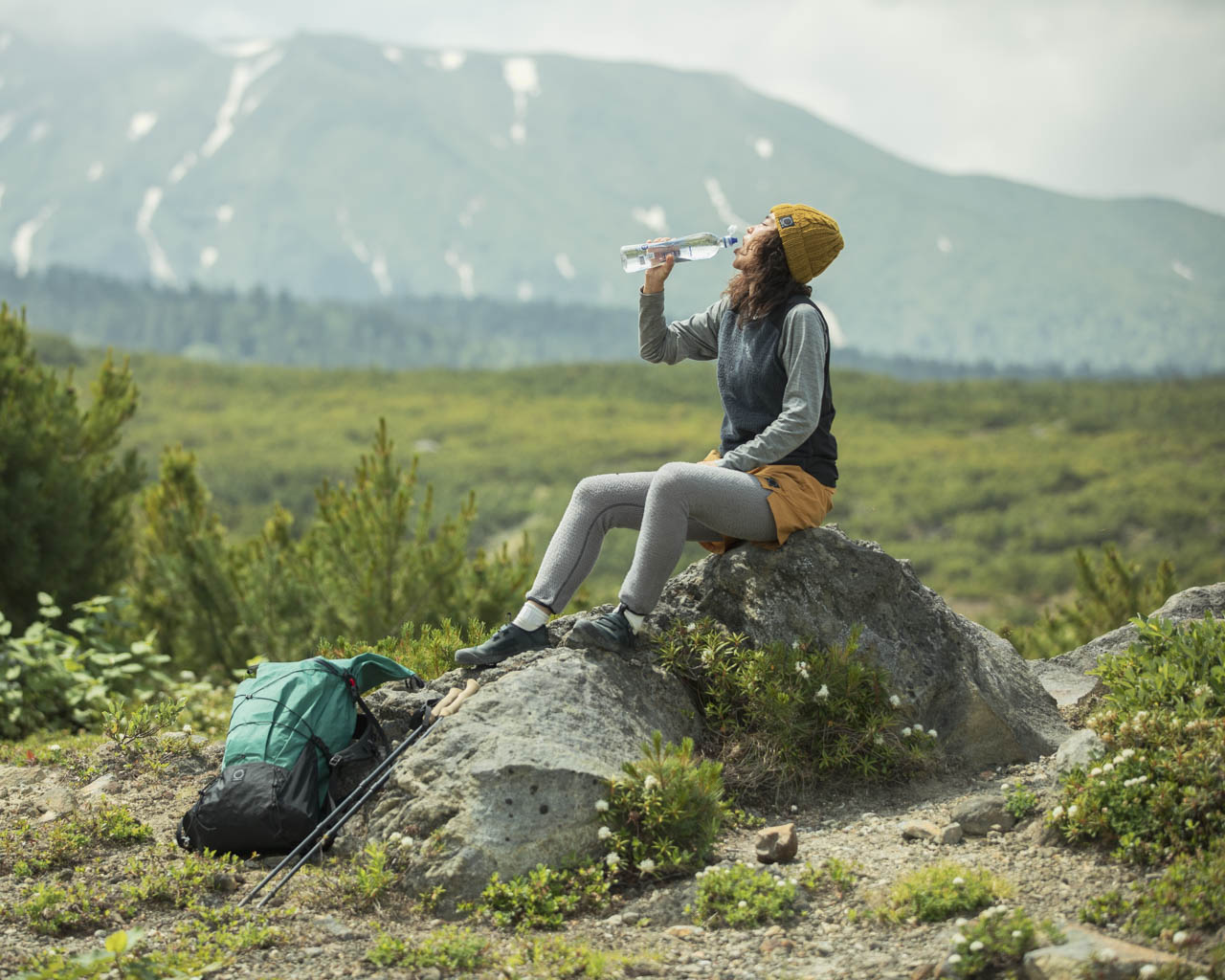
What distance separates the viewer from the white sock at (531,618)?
469 cm

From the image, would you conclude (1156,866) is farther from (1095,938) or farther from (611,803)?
(611,803)

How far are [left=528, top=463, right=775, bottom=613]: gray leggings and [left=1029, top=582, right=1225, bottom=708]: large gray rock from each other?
2242 millimetres

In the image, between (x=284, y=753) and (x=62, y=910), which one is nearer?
(x=62, y=910)

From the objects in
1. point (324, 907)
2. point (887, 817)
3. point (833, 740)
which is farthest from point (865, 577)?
point (324, 907)

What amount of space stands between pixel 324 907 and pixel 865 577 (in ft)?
8.55

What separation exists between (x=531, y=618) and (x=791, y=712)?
1.12 meters

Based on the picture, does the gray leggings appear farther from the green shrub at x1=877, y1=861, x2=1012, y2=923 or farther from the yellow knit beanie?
the green shrub at x1=877, y1=861, x2=1012, y2=923

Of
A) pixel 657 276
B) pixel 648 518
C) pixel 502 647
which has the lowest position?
pixel 502 647

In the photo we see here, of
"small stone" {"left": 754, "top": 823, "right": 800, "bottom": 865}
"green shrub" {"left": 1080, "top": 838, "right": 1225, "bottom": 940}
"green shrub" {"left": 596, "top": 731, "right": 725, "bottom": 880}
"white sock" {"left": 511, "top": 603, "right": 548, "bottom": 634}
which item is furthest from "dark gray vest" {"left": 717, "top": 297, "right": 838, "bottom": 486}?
"green shrub" {"left": 1080, "top": 838, "right": 1225, "bottom": 940}

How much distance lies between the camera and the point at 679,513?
456 cm

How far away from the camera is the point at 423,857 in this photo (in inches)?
160

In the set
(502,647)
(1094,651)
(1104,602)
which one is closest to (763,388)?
(502,647)

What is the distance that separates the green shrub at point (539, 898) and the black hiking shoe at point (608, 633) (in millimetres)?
944

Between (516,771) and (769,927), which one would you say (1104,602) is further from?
(516,771)
